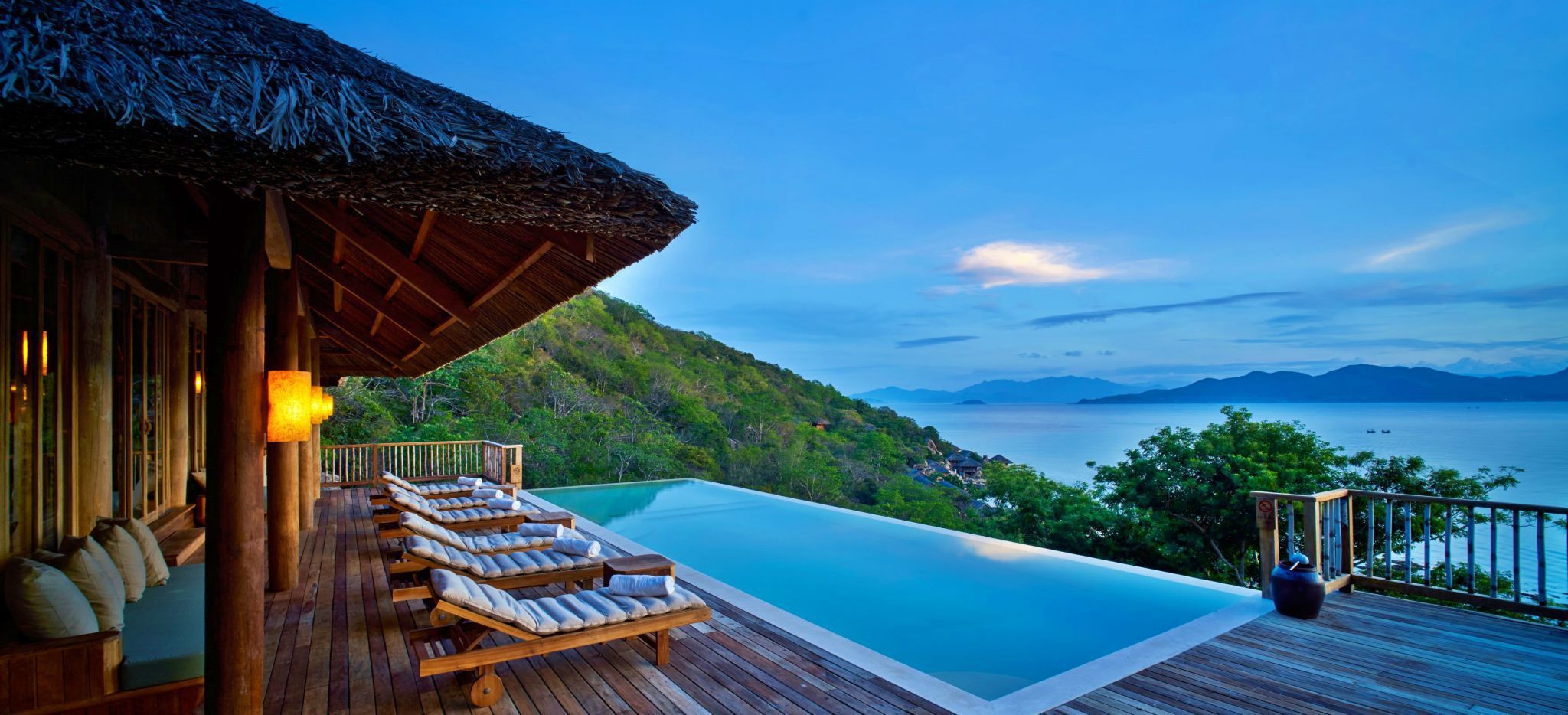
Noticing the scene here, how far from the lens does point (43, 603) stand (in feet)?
7.60

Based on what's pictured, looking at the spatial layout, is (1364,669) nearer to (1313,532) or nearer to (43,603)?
(1313,532)

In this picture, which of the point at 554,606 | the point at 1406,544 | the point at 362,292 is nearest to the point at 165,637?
the point at 554,606

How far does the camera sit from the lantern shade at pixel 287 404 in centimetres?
261

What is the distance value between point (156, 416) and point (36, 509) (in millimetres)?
2676

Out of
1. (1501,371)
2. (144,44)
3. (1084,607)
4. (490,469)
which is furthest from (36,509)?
(1501,371)

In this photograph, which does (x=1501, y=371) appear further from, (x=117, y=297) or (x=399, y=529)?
(x=117, y=297)

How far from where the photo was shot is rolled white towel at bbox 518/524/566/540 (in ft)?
17.2

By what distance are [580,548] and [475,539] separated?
100 cm

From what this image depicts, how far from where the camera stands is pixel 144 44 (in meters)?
1.77

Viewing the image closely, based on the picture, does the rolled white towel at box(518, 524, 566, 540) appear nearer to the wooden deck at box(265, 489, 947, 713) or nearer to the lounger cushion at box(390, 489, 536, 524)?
the lounger cushion at box(390, 489, 536, 524)

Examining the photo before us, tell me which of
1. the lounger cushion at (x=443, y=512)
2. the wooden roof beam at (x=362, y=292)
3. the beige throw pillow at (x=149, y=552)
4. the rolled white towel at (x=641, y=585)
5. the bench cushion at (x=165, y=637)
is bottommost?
the lounger cushion at (x=443, y=512)

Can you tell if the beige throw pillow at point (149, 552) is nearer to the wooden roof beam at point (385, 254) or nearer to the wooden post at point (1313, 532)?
the wooden roof beam at point (385, 254)

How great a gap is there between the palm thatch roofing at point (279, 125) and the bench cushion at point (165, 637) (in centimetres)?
154

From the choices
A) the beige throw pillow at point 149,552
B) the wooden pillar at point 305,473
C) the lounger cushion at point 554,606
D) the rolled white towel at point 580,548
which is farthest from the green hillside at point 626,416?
the lounger cushion at point 554,606
